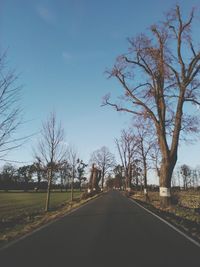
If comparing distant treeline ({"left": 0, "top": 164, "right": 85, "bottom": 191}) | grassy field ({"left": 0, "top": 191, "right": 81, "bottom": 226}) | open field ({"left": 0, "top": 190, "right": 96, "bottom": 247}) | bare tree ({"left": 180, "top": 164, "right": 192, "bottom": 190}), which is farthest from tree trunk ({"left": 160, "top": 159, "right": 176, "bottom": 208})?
→ bare tree ({"left": 180, "top": 164, "right": 192, "bottom": 190})

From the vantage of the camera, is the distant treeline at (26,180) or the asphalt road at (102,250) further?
the distant treeline at (26,180)

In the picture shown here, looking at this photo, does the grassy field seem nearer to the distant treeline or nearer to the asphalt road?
the asphalt road

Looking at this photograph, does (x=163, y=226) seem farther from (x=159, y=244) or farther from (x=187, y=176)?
(x=187, y=176)

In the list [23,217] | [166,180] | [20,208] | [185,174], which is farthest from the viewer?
[185,174]

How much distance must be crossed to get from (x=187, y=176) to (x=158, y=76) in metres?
111

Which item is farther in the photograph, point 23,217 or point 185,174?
point 185,174

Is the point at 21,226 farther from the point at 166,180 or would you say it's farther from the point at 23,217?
the point at 166,180

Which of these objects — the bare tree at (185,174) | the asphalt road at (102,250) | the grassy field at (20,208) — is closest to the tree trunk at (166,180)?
the grassy field at (20,208)

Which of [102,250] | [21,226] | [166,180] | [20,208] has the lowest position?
[102,250]

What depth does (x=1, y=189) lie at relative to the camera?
100688 mm

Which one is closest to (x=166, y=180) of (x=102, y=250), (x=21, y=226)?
(x=21, y=226)

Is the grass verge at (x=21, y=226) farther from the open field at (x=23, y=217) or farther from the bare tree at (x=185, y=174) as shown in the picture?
the bare tree at (x=185, y=174)

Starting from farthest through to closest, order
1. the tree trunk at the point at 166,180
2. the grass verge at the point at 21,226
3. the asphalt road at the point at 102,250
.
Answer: the tree trunk at the point at 166,180 < the grass verge at the point at 21,226 < the asphalt road at the point at 102,250

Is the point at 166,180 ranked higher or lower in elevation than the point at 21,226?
higher
